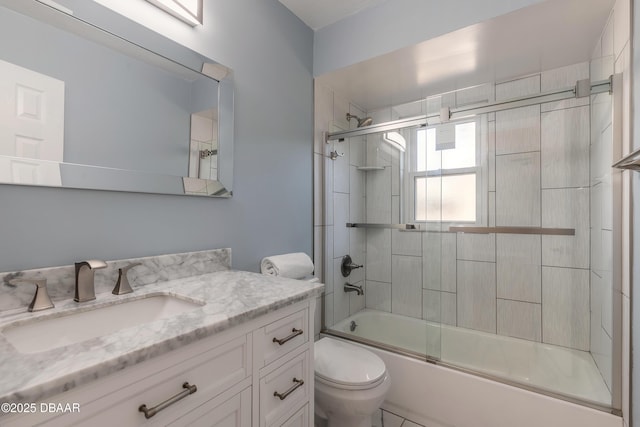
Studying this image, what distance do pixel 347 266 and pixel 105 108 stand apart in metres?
1.79

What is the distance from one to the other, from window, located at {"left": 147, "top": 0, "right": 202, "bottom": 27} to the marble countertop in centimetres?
113

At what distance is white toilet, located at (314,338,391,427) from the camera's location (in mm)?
1334

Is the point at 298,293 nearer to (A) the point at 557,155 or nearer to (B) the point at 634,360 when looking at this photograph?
(B) the point at 634,360

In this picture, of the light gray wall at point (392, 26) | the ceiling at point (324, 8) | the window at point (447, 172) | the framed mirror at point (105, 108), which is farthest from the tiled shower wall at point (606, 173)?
the framed mirror at point (105, 108)

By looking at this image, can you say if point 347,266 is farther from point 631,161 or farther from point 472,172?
point 631,161

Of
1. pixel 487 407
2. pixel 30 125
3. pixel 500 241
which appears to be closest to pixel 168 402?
pixel 30 125

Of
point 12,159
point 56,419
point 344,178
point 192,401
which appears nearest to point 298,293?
point 192,401

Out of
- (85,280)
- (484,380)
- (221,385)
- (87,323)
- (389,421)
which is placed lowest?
(389,421)

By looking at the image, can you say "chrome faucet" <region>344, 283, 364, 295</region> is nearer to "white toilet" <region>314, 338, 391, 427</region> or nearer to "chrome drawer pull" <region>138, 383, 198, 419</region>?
"white toilet" <region>314, 338, 391, 427</region>

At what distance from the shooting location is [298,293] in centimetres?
100

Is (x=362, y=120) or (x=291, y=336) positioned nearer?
(x=291, y=336)

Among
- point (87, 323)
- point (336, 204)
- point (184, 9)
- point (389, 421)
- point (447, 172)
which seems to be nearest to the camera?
point (87, 323)

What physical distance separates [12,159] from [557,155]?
262cm

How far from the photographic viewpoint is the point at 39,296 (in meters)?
0.83
